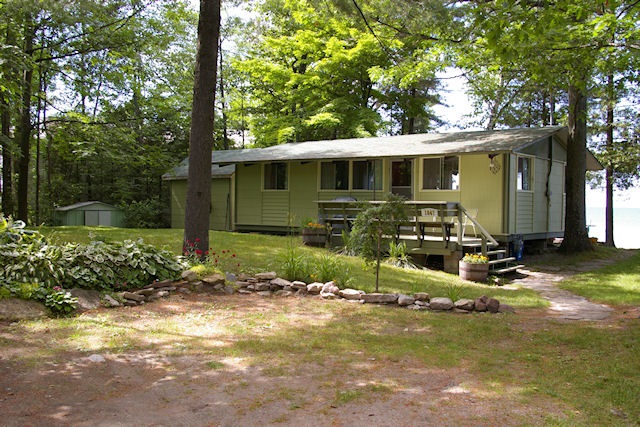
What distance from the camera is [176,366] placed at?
413 centimetres

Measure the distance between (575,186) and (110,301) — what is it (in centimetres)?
1373

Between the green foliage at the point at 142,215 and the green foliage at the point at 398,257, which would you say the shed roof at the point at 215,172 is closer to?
the green foliage at the point at 142,215

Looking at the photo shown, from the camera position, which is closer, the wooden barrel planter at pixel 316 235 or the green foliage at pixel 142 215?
the wooden barrel planter at pixel 316 235

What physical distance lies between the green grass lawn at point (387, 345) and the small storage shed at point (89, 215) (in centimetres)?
1660

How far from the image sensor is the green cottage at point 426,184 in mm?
12438

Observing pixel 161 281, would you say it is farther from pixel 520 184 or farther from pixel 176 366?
pixel 520 184

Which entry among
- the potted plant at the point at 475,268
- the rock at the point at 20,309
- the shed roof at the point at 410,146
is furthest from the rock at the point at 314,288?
the shed roof at the point at 410,146

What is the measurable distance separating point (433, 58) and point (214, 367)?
12635 mm

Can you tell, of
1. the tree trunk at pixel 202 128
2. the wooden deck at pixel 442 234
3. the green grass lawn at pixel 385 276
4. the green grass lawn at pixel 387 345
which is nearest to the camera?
the green grass lawn at pixel 387 345

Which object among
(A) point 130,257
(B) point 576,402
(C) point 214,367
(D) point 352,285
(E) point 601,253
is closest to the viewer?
(B) point 576,402

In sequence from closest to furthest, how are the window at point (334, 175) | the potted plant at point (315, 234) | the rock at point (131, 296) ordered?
the rock at point (131, 296) → the potted plant at point (315, 234) → the window at point (334, 175)

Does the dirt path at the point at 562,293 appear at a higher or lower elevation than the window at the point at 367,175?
lower

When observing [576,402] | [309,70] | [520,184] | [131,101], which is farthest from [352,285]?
[131,101]

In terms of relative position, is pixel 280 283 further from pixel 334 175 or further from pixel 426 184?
pixel 334 175
